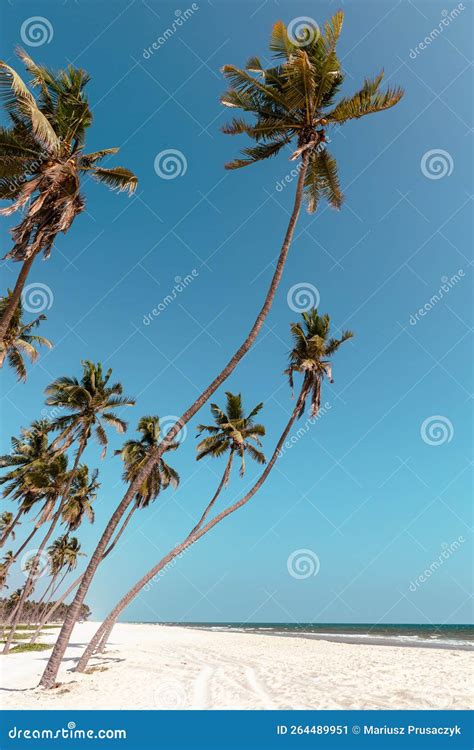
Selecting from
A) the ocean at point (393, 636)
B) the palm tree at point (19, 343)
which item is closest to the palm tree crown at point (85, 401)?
the palm tree at point (19, 343)

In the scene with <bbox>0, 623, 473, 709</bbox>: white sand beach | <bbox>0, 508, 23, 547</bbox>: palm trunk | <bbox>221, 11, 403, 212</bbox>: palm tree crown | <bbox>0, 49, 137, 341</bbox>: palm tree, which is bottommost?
<bbox>0, 508, 23, 547</bbox>: palm trunk

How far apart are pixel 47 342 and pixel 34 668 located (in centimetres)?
1435

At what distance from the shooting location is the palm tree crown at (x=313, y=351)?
19.8 metres

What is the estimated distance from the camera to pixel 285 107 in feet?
45.3

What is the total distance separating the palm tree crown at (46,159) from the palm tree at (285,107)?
485cm

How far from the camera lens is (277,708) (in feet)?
29.6

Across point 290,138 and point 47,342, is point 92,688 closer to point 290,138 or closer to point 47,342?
point 47,342

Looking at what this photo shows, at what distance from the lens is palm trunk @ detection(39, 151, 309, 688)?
10.7m

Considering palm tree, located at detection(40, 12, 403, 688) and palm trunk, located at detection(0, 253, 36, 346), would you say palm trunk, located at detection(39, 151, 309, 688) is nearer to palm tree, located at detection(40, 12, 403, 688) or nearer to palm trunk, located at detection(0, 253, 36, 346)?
palm tree, located at detection(40, 12, 403, 688)

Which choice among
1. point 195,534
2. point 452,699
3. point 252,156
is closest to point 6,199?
point 252,156

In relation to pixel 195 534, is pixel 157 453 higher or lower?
higher
